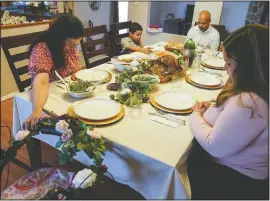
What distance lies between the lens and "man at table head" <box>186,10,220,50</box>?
2762 mm

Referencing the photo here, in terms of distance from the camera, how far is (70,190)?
83 centimetres

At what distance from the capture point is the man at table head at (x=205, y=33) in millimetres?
2762

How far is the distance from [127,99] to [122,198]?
766mm

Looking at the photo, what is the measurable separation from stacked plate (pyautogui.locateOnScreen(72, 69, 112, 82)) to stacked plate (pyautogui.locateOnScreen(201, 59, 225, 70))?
87 centimetres

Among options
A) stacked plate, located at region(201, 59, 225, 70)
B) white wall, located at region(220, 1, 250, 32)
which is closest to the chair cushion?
stacked plate, located at region(201, 59, 225, 70)

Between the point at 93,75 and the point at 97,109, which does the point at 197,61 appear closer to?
the point at 93,75

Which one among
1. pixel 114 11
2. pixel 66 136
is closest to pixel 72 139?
pixel 66 136

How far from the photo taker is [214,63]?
1938mm

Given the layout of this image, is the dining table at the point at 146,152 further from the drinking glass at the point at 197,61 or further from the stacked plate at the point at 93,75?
the drinking glass at the point at 197,61

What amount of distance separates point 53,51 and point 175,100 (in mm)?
809

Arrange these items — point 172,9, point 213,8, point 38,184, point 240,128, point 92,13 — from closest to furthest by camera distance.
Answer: point 240,128 → point 38,184 → point 213,8 → point 92,13 → point 172,9

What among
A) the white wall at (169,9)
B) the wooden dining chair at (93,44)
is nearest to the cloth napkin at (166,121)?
the wooden dining chair at (93,44)

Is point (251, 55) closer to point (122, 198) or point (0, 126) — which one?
point (122, 198)

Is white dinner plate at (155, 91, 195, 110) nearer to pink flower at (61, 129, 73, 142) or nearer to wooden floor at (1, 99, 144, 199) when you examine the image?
pink flower at (61, 129, 73, 142)
